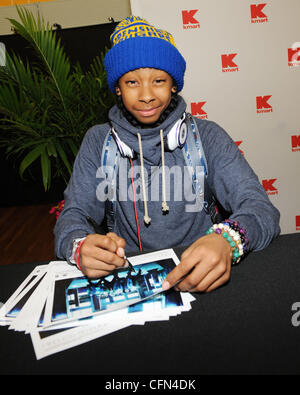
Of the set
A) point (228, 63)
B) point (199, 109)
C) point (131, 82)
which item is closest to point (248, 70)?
point (228, 63)

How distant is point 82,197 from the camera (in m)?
1.22

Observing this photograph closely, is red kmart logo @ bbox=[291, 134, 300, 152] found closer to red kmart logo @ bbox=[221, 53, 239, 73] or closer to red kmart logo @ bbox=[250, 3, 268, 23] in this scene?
red kmart logo @ bbox=[221, 53, 239, 73]

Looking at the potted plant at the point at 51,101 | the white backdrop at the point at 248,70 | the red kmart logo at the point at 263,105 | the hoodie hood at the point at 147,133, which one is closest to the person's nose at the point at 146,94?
the hoodie hood at the point at 147,133

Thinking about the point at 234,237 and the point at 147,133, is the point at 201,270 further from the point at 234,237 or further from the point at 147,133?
the point at 147,133

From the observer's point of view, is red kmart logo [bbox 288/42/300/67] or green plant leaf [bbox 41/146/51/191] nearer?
green plant leaf [bbox 41/146/51/191]

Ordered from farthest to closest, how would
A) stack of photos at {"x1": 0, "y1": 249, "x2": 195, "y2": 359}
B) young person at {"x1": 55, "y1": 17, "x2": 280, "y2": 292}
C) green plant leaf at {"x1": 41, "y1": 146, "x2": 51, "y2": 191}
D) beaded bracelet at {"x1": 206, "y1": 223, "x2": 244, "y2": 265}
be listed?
green plant leaf at {"x1": 41, "y1": 146, "x2": 51, "y2": 191}
young person at {"x1": 55, "y1": 17, "x2": 280, "y2": 292}
beaded bracelet at {"x1": 206, "y1": 223, "x2": 244, "y2": 265}
stack of photos at {"x1": 0, "y1": 249, "x2": 195, "y2": 359}

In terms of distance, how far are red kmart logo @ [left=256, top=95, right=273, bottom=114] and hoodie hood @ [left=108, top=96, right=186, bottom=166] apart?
1330 mm

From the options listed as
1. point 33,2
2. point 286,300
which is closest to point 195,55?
point 286,300

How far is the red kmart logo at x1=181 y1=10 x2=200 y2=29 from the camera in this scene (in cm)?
211

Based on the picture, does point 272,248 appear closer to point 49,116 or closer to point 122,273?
point 122,273

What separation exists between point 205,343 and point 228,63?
84.6 inches

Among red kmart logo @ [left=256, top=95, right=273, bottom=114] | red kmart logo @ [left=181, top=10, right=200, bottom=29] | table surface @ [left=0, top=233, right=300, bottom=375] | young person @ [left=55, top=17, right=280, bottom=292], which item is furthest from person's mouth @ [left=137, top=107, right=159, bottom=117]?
red kmart logo @ [left=256, top=95, right=273, bottom=114]

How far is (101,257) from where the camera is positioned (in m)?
0.80

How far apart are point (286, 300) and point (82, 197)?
85 centimetres
